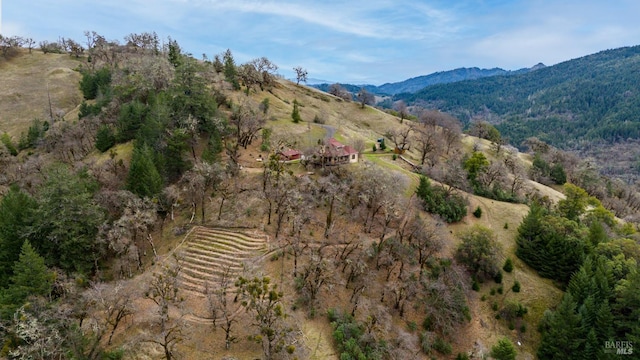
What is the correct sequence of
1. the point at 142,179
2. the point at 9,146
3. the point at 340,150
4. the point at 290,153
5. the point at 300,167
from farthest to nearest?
the point at 9,146 → the point at 290,153 → the point at 340,150 → the point at 300,167 → the point at 142,179

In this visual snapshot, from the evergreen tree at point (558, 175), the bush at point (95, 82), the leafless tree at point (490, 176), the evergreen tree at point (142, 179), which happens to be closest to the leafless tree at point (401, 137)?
the leafless tree at point (490, 176)

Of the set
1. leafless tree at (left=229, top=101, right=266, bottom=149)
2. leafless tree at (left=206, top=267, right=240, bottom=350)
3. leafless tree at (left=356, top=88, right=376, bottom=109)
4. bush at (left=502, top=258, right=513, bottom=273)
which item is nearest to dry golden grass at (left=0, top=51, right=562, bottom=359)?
bush at (left=502, top=258, right=513, bottom=273)

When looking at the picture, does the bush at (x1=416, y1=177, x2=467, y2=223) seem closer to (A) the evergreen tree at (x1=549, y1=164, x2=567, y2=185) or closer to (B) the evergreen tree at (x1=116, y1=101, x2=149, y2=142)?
(B) the evergreen tree at (x1=116, y1=101, x2=149, y2=142)

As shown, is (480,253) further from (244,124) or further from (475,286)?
(244,124)

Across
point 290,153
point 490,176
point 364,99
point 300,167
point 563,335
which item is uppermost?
point 364,99

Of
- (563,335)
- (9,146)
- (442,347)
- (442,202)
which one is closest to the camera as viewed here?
(563,335)

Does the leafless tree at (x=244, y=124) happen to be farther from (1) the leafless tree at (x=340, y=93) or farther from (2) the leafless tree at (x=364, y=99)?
(1) the leafless tree at (x=340, y=93)

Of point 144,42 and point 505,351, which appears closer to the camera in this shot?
point 505,351

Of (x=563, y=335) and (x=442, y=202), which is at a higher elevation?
(x=442, y=202)

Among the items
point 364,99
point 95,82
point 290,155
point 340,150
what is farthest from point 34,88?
point 340,150
